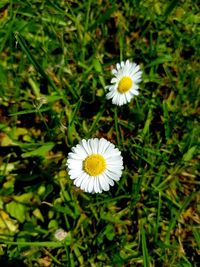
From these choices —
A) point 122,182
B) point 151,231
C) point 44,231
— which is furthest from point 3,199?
point 151,231

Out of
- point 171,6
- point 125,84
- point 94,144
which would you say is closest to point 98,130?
point 125,84

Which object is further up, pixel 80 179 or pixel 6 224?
pixel 80 179

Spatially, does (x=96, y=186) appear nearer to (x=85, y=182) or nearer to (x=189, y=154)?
(x=85, y=182)

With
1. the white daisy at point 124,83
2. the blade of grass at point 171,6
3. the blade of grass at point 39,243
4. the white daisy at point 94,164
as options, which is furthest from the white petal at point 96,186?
the blade of grass at point 171,6

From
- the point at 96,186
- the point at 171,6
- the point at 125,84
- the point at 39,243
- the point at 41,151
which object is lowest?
the point at 39,243

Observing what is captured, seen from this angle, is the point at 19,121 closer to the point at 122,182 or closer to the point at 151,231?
the point at 122,182

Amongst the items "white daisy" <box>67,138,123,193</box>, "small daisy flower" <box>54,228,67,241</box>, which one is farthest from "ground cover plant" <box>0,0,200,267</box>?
"white daisy" <box>67,138,123,193</box>

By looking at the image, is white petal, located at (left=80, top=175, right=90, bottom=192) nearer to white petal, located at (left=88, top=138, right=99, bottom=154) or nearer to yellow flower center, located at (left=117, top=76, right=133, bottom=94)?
white petal, located at (left=88, top=138, right=99, bottom=154)
